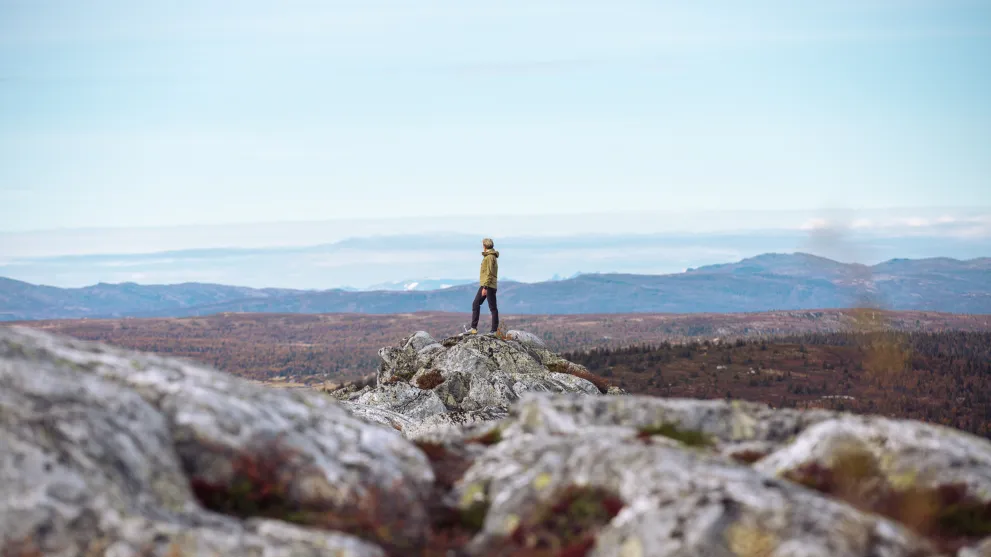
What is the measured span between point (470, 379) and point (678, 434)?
25.9 meters

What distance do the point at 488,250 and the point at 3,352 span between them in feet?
82.7

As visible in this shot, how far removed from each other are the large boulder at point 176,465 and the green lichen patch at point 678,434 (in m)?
3.48

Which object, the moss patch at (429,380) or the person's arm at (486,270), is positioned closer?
the person's arm at (486,270)

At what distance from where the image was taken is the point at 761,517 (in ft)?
31.9

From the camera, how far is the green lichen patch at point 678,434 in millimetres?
12758

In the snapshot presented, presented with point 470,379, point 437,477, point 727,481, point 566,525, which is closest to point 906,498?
point 727,481

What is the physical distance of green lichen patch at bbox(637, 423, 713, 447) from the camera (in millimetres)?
12758

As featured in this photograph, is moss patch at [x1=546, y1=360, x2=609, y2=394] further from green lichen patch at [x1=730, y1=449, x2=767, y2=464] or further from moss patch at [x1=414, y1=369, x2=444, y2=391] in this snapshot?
green lichen patch at [x1=730, y1=449, x2=767, y2=464]

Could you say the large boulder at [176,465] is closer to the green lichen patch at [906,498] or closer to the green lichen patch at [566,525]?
the green lichen patch at [566,525]

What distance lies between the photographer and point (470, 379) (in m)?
38.4

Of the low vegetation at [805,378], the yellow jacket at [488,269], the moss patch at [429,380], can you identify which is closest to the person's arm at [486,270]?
the yellow jacket at [488,269]

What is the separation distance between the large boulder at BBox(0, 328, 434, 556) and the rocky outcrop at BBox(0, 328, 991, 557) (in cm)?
2

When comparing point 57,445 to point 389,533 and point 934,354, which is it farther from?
point 934,354

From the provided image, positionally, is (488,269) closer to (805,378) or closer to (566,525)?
(566,525)
